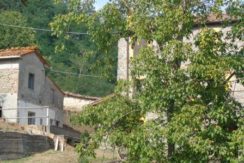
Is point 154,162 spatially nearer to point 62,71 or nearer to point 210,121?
point 210,121

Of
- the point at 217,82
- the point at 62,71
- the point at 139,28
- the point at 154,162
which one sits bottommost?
the point at 154,162

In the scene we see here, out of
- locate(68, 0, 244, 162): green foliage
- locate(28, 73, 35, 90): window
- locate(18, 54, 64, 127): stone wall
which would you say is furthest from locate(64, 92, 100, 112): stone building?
locate(68, 0, 244, 162): green foliage

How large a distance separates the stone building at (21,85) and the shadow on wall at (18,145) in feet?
25.6

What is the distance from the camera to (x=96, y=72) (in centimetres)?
1356

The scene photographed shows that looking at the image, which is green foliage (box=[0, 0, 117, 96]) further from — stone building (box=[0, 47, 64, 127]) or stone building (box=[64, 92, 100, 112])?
stone building (box=[64, 92, 100, 112])

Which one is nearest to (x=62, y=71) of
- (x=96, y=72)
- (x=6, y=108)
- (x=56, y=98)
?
(x=56, y=98)

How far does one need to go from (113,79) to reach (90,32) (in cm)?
121

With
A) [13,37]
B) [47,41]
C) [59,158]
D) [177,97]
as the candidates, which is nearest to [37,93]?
[13,37]

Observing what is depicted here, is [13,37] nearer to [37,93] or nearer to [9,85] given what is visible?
[37,93]

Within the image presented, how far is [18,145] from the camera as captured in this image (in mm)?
24828

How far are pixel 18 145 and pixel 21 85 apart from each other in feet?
38.7

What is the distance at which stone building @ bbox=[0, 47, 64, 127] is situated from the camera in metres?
35.3

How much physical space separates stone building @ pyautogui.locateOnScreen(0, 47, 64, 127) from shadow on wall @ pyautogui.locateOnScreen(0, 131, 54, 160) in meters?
7.81

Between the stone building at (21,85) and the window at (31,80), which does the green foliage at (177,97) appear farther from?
the window at (31,80)
